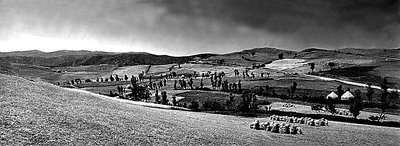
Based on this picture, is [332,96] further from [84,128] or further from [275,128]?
[84,128]

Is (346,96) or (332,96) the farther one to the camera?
(346,96)

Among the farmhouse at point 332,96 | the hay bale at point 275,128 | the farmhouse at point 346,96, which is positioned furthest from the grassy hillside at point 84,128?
the farmhouse at point 346,96

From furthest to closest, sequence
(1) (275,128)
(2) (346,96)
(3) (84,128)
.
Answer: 1. (2) (346,96)
2. (1) (275,128)
3. (3) (84,128)

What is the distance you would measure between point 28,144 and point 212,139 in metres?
20.6

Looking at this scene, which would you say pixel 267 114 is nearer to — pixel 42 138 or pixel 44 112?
pixel 44 112

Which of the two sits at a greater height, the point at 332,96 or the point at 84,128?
the point at 84,128

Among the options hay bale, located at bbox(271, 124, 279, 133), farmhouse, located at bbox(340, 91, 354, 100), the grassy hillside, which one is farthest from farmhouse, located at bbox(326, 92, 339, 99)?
hay bale, located at bbox(271, 124, 279, 133)

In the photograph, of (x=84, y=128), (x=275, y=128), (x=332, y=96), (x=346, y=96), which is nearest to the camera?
(x=84, y=128)

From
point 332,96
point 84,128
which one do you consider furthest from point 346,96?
point 84,128

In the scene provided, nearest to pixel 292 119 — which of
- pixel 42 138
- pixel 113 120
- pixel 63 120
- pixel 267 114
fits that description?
pixel 267 114

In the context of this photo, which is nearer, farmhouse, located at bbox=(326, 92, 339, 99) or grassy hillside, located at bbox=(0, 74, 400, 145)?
grassy hillside, located at bbox=(0, 74, 400, 145)

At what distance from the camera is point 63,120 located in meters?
38.1

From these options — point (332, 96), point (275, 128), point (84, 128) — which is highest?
point (84, 128)

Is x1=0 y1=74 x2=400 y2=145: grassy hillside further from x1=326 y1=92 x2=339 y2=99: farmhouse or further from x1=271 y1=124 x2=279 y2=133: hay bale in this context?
x1=326 y1=92 x2=339 y2=99: farmhouse
